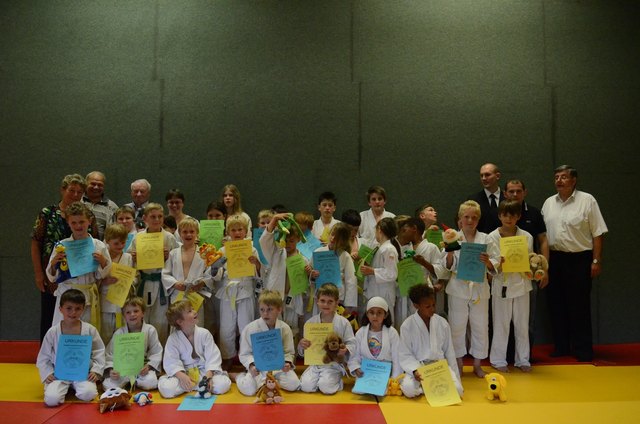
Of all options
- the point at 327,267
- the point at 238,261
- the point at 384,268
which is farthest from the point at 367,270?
the point at 238,261

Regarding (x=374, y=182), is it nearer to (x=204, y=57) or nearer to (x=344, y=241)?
(x=344, y=241)

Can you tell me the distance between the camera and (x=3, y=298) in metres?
7.26

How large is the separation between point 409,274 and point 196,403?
233cm

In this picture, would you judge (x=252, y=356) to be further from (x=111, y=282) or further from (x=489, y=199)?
(x=489, y=199)

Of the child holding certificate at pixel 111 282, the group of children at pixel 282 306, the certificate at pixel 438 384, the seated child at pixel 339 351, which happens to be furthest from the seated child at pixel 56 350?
the certificate at pixel 438 384

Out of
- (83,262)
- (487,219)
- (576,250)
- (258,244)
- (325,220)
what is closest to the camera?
(83,262)

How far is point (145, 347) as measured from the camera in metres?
4.96

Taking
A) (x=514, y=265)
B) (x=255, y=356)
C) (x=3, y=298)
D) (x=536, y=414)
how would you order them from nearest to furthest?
(x=536, y=414)
(x=255, y=356)
(x=514, y=265)
(x=3, y=298)

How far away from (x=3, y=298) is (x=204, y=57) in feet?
14.0

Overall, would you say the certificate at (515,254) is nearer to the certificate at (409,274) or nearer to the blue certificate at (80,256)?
the certificate at (409,274)

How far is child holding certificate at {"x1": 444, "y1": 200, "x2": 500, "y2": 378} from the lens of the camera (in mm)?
5422

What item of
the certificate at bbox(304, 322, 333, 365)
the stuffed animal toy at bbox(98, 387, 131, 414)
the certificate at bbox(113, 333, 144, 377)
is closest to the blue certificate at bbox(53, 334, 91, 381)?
the certificate at bbox(113, 333, 144, 377)

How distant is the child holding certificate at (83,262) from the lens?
16.2 ft

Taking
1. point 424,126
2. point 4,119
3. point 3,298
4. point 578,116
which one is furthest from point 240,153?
point 578,116
